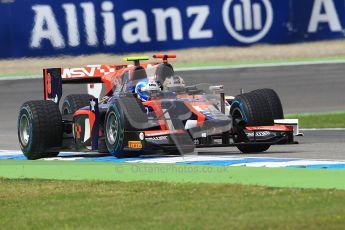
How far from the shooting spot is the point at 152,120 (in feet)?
44.6

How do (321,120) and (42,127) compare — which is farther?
(321,120)

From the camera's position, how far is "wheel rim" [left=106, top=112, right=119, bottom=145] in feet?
45.0

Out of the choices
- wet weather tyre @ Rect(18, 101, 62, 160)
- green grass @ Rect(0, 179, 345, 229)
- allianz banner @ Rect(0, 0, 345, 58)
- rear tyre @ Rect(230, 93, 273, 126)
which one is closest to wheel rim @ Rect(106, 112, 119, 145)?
wet weather tyre @ Rect(18, 101, 62, 160)

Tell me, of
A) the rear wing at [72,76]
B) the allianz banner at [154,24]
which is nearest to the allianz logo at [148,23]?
the allianz banner at [154,24]

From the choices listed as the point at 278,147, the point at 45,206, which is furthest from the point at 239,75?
the point at 45,206

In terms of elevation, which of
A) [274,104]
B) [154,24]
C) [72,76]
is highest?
[154,24]

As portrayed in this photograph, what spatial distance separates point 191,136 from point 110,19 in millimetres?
12093

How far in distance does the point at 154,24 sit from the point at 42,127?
11.1m

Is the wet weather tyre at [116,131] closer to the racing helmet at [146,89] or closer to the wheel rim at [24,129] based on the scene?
the racing helmet at [146,89]

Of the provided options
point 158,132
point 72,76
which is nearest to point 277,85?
point 72,76

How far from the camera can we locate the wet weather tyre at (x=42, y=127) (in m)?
14.5

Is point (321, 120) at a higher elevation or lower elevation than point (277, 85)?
lower

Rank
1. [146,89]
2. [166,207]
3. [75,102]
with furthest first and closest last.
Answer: [75,102] → [146,89] → [166,207]

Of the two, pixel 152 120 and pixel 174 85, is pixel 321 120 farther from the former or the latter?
pixel 152 120
